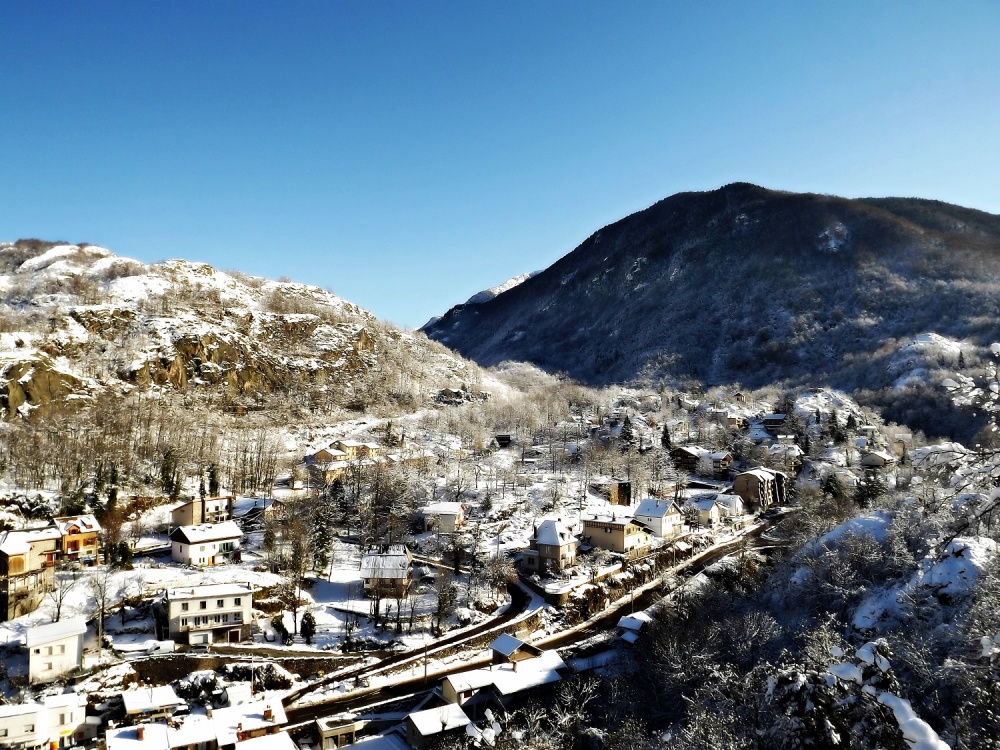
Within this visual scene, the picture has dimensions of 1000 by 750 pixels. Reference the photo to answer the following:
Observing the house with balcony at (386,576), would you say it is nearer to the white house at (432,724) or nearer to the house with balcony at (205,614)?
the house with balcony at (205,614)

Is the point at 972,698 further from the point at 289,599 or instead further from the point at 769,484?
the point at 769,484

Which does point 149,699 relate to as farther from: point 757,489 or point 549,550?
point 757,489

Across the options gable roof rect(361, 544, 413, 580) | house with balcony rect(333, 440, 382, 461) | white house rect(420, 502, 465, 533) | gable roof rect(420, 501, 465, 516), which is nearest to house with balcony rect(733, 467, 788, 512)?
gable roof rect(420, 501, 465, 516)

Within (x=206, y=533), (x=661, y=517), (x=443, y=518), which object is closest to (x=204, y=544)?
(x=206, y=533)

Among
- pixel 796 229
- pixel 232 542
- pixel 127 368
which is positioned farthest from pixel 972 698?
pixel 796 229

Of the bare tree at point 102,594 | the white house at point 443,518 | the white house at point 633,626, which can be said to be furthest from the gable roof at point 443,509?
the bare tree at point 102,594
